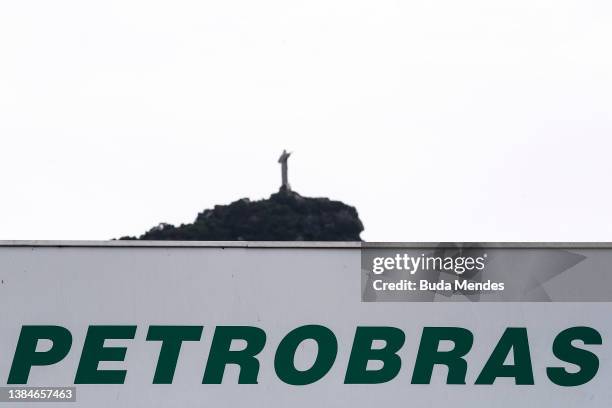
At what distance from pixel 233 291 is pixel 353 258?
1.04 m

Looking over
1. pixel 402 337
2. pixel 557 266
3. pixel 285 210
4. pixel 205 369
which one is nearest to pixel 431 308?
pixel 402 337

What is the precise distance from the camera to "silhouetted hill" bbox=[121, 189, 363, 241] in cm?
4525

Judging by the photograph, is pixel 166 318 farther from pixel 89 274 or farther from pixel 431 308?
pixel 431 308
